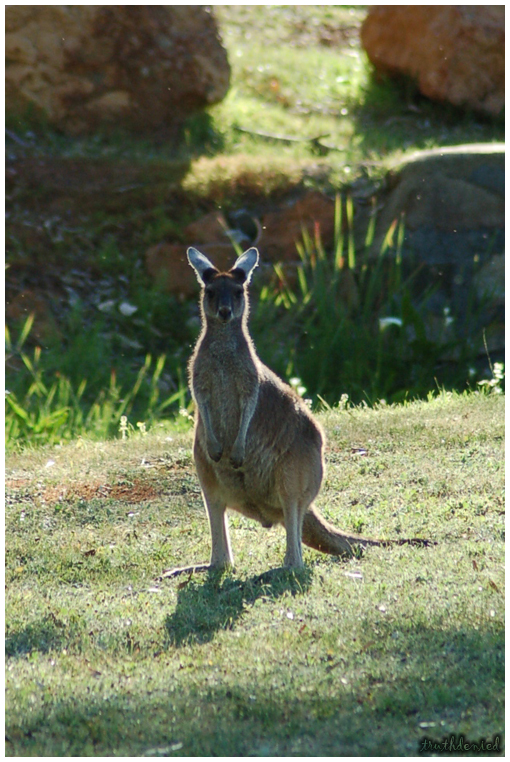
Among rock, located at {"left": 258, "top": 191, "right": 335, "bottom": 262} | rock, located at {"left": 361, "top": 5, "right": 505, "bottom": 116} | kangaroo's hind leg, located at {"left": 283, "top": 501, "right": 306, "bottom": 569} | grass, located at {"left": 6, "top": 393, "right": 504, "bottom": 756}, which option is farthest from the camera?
rock, located at {"left": 361, "top": 5, "right": 505, "bottom": 116}

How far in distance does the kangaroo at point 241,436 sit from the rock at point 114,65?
766 cm

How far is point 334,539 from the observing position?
186 inches

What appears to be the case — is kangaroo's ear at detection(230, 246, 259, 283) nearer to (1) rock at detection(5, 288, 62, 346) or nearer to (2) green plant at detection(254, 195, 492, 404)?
(2) green plant at detection(254, 195, 492, 404)

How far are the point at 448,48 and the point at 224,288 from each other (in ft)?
30.3

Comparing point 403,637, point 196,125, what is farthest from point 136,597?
point 196,125

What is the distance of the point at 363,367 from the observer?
8.52m

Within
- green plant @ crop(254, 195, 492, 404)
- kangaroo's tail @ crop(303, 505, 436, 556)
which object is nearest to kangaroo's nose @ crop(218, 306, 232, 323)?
kangaroo's tail @ crop(303, 505, 436, 556)

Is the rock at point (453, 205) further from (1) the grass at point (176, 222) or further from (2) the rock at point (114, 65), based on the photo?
(2) the rock at point (114, 65)

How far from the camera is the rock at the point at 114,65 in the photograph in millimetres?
11430

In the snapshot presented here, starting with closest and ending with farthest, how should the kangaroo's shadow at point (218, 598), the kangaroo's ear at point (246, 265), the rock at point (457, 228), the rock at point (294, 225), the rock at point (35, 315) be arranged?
1. the kangaroo's shadow at point (218, 598)
2. the kangaroo's ear at point (246, 265)
3. the rock at point (457, 228)
4. the rock at point (35, 315)
5. the rock at point (294, 225)

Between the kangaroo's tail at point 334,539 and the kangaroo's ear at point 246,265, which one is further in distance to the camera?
the kangaroo's tail at point 334,539

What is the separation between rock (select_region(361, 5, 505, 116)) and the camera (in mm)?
12406

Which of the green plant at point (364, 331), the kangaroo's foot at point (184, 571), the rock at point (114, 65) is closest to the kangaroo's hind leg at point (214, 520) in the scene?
the kangaroo's foot at point (184, 571)

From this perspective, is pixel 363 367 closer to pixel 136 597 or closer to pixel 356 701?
pixel 136 597
